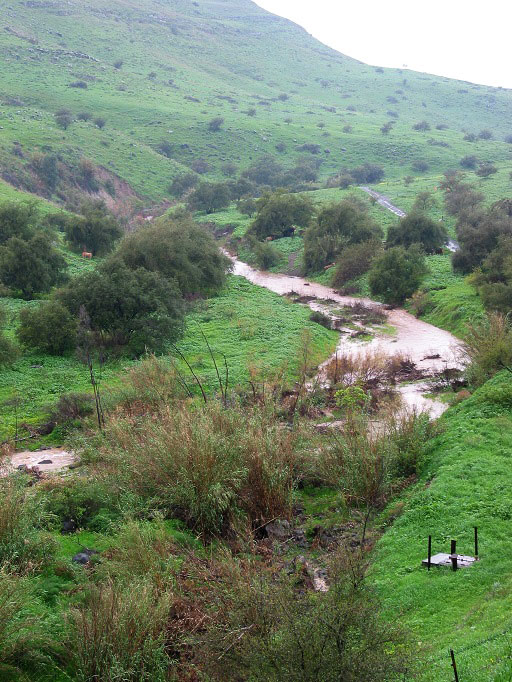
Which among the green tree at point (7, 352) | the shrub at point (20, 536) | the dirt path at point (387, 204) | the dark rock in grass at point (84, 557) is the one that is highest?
the dirt path at point (387, 204)

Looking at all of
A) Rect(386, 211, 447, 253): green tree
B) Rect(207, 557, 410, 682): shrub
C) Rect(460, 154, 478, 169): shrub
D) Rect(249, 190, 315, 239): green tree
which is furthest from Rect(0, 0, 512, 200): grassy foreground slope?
Rect(207, 557, 410, 682): shrub

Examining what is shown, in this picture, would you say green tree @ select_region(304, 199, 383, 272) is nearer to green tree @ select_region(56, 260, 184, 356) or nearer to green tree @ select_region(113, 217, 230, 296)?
green tree @ select_region(113, 217, 230, 296)

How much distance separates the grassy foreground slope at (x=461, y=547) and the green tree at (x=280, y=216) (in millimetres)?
51239

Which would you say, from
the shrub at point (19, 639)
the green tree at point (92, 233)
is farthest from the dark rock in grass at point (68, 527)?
the green tree at point (92, 233)

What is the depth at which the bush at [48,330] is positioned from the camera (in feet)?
104

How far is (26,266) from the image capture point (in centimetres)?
4156

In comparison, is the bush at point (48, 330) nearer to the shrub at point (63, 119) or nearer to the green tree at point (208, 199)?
the green tree at point (208, 199)

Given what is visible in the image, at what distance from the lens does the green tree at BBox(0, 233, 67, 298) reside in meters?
41.3

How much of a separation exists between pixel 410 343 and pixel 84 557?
28725 millimetres

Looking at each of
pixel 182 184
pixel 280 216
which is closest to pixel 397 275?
pixel 280 216

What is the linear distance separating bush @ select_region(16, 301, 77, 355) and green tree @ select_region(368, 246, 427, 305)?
2485cm

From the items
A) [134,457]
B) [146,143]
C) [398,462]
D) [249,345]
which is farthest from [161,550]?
[146,143]

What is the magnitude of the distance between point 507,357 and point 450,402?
3085 millimetres

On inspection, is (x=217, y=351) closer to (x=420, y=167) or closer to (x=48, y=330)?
(x=48, y=330)
